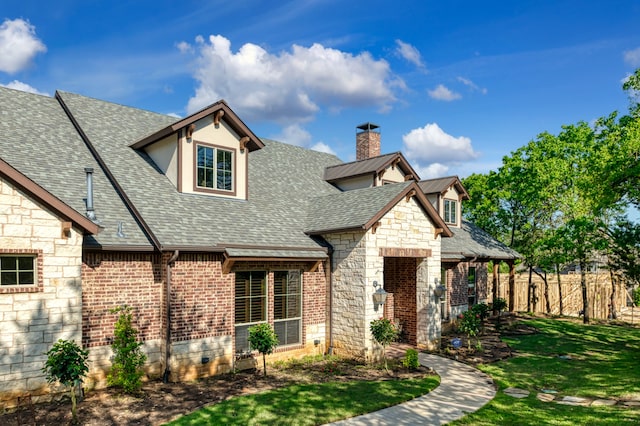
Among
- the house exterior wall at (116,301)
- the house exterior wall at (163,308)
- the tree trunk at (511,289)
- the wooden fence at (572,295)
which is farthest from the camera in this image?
the tree trunk at (511,289)

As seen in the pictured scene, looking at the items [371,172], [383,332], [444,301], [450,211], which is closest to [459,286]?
[444,301]

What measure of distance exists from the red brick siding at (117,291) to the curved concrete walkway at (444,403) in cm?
564

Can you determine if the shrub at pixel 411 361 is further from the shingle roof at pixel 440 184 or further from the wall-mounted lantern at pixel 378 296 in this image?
the shingle roof at pixel 440 184

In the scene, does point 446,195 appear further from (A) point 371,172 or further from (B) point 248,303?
(B) point 248,303

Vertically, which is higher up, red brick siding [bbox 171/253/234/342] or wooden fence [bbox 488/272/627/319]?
red brick siding [bbox 171/253/234/342]

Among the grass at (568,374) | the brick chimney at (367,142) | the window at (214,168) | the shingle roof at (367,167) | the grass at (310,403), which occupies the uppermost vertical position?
the brick chimney at (367,142)

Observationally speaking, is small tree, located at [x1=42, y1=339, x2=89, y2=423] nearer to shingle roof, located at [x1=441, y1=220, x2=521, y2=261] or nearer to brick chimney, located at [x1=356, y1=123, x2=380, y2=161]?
shingle roof, located at [x1=441, y1=220, x2=521, y2=261]

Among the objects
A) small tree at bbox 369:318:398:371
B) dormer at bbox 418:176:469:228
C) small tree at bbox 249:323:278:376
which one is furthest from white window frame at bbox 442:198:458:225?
small tree at bbox 249:323:278:376

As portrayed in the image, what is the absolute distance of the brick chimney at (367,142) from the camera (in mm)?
24656

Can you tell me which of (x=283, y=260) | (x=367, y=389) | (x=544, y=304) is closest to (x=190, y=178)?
(x=283, y=260)

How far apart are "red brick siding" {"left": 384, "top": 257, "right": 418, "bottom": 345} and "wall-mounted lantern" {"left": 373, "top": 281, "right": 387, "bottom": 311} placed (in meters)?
2.99

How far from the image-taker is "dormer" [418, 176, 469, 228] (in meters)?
23.6

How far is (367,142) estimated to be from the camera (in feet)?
80.9

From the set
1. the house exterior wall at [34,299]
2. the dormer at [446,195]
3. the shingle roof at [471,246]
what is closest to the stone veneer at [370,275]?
the shingle roof at [471,246]
